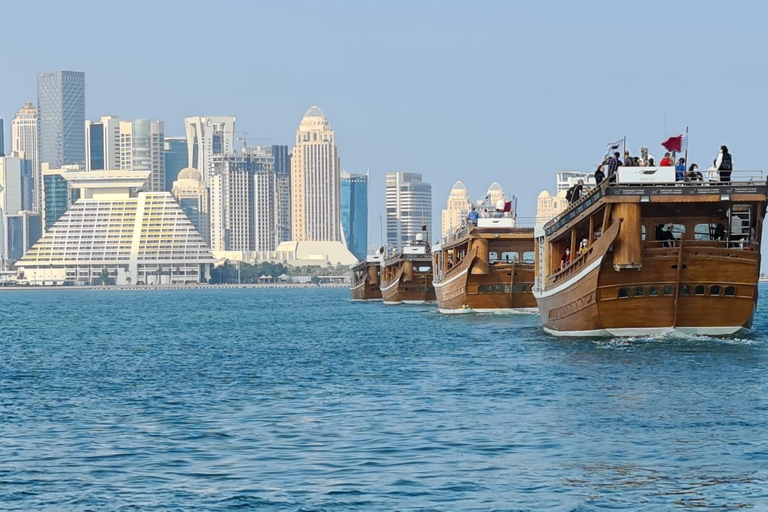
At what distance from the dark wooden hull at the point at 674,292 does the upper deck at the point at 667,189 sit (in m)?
1.72

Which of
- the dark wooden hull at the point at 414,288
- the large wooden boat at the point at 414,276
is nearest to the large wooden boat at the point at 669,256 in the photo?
the large wooden boat at the point at 414,276

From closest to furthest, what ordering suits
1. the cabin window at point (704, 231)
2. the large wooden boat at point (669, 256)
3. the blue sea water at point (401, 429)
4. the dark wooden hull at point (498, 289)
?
1. the blue sea water at point (401, 429)
2. the large wooden boat at point (669, 256)
3. the cabin window at point (704, 231)
4. the dark wooden hull at point (498, 289)

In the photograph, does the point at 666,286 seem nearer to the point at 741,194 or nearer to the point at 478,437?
the point at 741,194

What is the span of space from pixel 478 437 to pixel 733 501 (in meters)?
7.98

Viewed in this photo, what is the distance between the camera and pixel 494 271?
284 feet

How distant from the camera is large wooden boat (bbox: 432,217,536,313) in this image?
278 ft

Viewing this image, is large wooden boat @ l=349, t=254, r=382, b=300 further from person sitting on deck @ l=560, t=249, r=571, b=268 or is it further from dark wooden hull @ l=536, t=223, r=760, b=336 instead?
dark wooden hull @ l=536, t=223, r=760, b=336

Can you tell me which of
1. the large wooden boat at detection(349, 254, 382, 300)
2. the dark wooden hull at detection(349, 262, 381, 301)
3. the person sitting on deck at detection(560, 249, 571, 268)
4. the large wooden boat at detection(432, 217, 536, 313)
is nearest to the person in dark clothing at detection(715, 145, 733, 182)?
the person sitting on deck at detection(560, 249, 571, 268)

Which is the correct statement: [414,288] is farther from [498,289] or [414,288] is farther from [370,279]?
[498,289]

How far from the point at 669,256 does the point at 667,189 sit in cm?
230

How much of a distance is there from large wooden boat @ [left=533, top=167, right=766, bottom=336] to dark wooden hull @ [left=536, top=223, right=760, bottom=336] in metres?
0.03

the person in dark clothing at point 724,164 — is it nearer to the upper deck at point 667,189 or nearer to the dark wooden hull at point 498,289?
the upper deck at point 667,189

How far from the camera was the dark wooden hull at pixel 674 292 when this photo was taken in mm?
49875

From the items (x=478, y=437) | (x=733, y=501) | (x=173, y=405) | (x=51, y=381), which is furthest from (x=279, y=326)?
(x=733, y=501)
